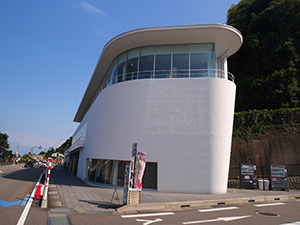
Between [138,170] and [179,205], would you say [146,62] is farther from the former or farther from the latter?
[179,205]

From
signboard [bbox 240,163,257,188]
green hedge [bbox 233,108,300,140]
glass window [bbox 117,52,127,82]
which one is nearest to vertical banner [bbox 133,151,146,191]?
glass window [bbox 117,52,127,82]

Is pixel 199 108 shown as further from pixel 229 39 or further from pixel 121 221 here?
pixel 121 221

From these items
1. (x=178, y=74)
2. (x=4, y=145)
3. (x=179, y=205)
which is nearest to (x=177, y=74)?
(x=178, y=74)

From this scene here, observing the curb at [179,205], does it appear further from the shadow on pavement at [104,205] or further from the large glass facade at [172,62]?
the large glass facade at [172,62]

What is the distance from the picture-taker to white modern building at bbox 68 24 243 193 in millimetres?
12836

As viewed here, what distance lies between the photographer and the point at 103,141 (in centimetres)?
1562

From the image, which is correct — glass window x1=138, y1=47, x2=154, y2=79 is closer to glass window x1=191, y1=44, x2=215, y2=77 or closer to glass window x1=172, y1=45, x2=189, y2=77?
glass window x1=172, y1=45, x2=189, y2=77

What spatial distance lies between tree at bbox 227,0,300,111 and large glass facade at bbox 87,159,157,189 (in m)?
17.9

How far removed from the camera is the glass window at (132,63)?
51.4 ft

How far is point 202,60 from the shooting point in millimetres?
14680

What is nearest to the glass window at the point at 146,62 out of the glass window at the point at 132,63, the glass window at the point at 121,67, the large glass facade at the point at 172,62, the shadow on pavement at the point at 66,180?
the large glass facade at the point at 172,62

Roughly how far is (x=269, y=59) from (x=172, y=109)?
20.0m

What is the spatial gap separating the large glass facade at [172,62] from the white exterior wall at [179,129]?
0.75 meters

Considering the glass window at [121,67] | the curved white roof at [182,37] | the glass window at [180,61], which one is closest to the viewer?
the curved white roof at [182,37]
